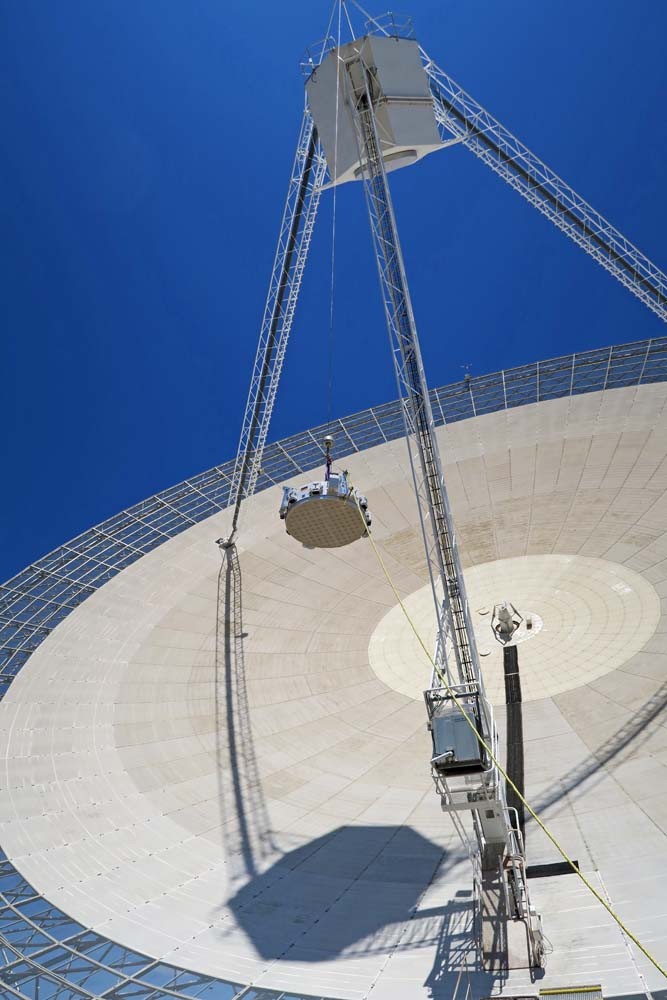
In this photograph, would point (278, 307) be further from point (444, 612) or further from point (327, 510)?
point (444, 612)

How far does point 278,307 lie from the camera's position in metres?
30.8

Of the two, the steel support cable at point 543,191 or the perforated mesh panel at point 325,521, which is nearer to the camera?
the perforated mesh panel at point 325,521

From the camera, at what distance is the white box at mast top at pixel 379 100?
24.7m

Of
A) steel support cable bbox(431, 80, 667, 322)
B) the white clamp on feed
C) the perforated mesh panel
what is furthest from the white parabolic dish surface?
steel support cable bbox(431, 80, 667, 322)

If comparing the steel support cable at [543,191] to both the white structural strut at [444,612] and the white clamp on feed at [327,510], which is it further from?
the white clamp on feed at [327,510]

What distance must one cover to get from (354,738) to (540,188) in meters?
22.3

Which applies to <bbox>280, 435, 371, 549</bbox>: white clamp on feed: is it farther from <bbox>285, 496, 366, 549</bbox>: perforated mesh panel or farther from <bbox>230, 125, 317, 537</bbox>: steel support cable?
<bbox>230, 125, 317, 537</bbox>: steel support cable

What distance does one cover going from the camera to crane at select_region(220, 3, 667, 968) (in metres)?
16.5

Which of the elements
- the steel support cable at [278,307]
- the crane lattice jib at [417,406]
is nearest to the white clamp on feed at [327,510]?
the crane lattice jib at [417,406]

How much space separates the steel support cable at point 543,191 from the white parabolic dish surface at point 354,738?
4.28 metres

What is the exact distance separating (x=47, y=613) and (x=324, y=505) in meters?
13.4

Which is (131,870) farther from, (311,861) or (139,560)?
(139,560)

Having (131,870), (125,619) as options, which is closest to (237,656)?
(125,619)

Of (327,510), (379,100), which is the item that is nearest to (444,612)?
(327,510)
